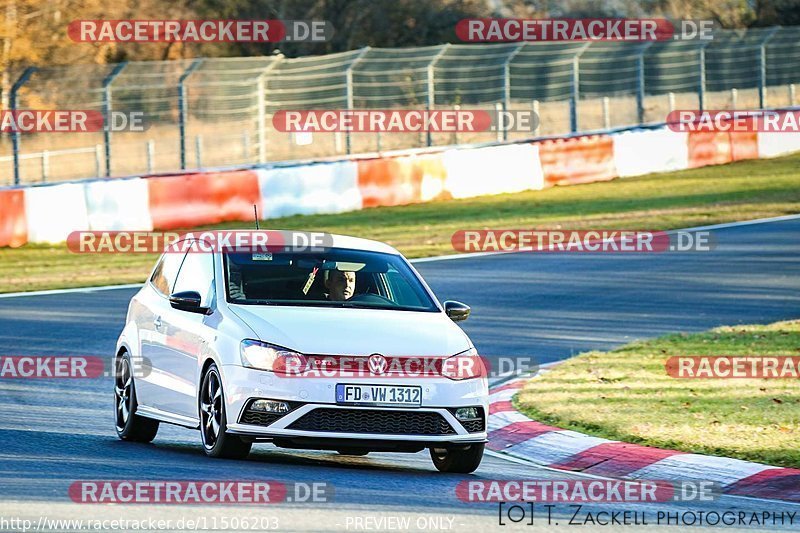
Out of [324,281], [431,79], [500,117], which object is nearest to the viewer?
[324,281]

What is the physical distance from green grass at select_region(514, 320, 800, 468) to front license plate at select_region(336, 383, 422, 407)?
205 cm

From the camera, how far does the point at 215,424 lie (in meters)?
9.45

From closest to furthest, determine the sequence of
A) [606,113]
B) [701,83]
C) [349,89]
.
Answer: [349,89]
[606,113]
[701,83]

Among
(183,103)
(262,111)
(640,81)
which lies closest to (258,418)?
(183,103)

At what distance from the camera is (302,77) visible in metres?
29.7

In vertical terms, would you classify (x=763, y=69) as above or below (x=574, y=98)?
above

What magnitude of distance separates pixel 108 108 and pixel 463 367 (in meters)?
18.9

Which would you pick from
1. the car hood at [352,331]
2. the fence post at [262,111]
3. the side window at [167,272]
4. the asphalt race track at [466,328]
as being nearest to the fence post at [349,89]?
the fence post at [262,111]

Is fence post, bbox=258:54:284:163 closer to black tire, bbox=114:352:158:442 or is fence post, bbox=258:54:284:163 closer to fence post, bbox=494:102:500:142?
fence post, bbox=494:102:500:142

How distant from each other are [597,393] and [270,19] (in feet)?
148

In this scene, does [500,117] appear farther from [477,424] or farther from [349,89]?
[477,424]

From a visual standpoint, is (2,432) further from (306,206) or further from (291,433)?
(306,206)

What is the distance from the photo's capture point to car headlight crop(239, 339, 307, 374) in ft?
29.7

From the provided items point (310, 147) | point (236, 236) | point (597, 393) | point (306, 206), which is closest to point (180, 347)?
point (236, 236)
